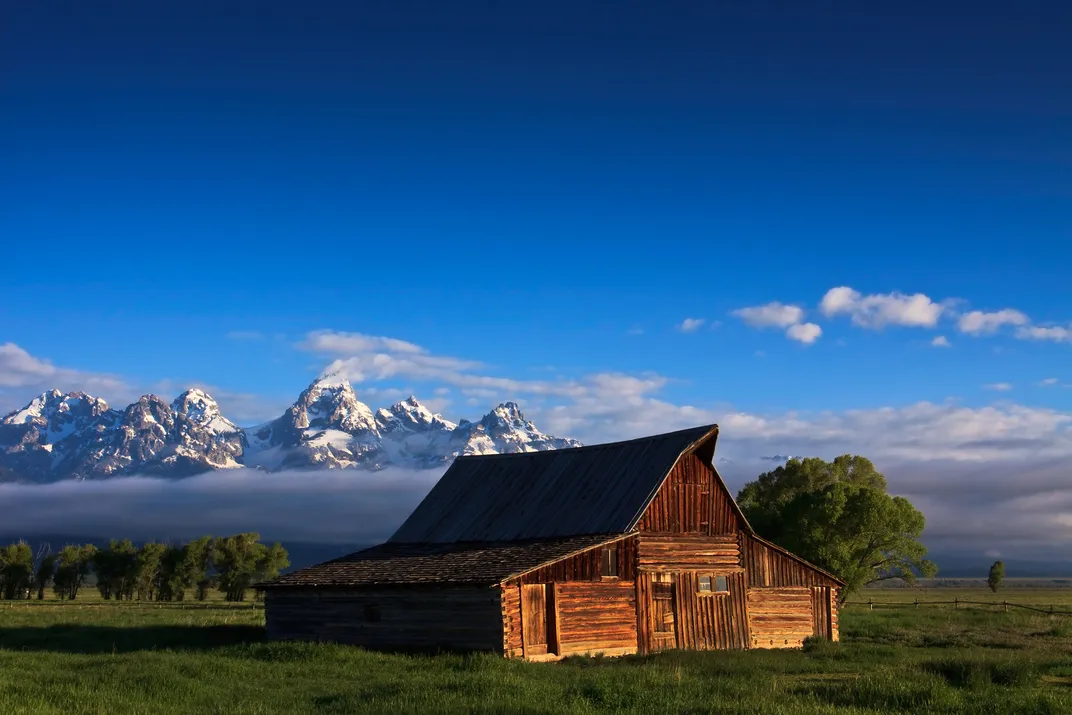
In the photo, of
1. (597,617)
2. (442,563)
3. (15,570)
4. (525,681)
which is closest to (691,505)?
(597,617)

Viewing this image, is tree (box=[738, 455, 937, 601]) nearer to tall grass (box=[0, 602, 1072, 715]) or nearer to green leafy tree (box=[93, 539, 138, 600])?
tall grass (box=[0, 602, 1072, 715])

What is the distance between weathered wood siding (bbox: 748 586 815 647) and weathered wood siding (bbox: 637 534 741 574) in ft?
5.69

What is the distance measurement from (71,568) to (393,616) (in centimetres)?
9174

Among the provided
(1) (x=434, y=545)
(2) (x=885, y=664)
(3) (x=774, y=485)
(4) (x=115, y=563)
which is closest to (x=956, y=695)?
(2) (x=885, y=664)

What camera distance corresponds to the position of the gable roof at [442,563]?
31656mm

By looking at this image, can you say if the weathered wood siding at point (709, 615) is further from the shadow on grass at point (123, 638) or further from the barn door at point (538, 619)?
the shadow on grass at point (123, 638)

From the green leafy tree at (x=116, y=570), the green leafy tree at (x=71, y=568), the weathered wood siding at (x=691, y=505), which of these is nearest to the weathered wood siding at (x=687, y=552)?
the weathered wood siding at (x=691, y=505)

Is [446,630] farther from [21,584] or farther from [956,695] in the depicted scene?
[21,584]

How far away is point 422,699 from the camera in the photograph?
19.1 m

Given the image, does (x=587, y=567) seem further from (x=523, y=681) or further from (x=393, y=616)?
(x=523, y=681)

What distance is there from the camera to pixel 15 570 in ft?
355

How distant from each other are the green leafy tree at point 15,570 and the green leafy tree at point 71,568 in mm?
3074

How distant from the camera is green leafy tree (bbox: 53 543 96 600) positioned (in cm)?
11125

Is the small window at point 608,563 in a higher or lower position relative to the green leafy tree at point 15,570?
higher
